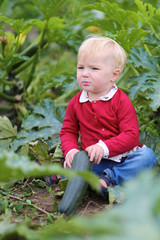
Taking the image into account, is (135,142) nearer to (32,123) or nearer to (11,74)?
(32,123)

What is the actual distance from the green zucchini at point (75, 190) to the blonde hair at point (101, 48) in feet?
1.75

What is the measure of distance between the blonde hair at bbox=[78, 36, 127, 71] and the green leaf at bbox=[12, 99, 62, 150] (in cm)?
70

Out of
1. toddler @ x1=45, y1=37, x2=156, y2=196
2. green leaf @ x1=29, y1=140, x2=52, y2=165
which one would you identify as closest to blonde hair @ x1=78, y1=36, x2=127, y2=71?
toddler @ x1=45, y1=37, x2=156, y2=196

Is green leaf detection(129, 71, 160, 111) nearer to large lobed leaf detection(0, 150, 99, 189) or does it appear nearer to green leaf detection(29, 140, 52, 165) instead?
green leaf detection(29, 140, 52, 165)

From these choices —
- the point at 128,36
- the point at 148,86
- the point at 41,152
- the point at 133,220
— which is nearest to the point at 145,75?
the point at 148,86

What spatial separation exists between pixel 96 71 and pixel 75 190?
2.06ft

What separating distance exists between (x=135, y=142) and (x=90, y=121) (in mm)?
273

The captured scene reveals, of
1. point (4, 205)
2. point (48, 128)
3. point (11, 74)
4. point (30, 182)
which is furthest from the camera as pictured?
point (11, 74)

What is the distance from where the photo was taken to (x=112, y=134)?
186 cm

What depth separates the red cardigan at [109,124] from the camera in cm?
179

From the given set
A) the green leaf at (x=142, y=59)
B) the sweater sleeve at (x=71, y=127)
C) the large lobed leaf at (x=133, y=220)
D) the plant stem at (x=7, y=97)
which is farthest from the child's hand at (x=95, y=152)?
the plant stem at (x=7, y=97)

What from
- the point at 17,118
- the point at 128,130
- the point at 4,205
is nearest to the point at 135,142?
the point at 128,130

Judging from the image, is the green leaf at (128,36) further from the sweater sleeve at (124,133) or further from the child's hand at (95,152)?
the child's hand at (95,152)

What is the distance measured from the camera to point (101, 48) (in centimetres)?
178
